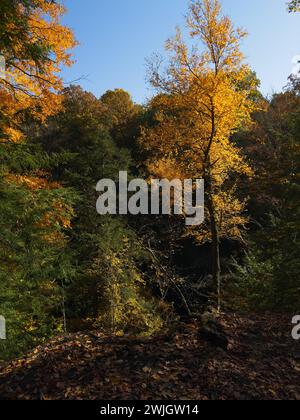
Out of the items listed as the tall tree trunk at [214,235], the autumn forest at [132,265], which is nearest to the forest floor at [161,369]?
the autumn forest at [132,265]

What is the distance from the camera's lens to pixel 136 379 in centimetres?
520

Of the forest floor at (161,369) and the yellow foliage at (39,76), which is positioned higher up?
the yellow foliage at (39,76)

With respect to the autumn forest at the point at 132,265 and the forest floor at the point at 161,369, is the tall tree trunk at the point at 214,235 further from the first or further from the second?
the forest floor at the point at 161,369

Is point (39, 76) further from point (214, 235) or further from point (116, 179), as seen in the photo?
point (116, 179)

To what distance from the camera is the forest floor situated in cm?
495

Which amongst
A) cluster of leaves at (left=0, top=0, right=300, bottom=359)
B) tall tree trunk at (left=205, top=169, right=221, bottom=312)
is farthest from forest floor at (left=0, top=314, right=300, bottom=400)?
tall tree trunk at (left=205, top=169, right=221, bottom=312)

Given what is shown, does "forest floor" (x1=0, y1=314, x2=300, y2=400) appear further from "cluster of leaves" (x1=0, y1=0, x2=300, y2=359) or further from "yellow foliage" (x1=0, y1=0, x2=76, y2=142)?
"yellow foliage" (x1=0, y1=0, x2=76, y2=142)

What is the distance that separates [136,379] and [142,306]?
884cm

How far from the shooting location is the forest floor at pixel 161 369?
4.95 meters

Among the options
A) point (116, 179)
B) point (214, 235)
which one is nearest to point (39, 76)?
point (214, 235)

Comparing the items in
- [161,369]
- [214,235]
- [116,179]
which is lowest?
[161,369]

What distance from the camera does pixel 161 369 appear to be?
548 centimetres

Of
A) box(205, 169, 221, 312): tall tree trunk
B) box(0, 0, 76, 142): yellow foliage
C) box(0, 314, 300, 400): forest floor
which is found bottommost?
box(0, 314, 300, 400): forest floor
